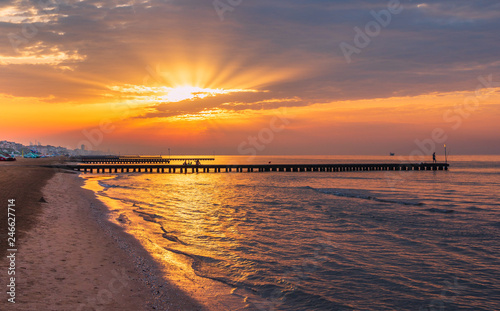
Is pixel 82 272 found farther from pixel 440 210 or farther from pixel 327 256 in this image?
pixel 440 210

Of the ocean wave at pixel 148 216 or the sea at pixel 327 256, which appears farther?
the ocean wave at pixel 148 216

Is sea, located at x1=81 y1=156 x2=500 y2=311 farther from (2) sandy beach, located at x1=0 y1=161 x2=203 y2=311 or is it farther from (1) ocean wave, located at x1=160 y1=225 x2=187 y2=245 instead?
(2) sandy beach, located at x1=0 y1=161 x2=203 y2=311

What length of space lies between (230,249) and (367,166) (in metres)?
83.4

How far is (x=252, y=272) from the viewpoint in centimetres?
1056

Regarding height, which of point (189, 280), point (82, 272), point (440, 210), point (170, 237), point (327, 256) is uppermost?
point (82, 272)

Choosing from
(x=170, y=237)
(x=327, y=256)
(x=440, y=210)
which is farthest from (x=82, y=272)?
(x=440, y=210)

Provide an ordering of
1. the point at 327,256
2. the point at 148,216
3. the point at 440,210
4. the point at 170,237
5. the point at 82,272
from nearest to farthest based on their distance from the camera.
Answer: the point at 82,272 → the point at 327,256 → the point at 170,237 → the point at 148,216 → the point at 440,210

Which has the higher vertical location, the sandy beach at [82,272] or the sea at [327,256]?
the sandy beach at [82,272]

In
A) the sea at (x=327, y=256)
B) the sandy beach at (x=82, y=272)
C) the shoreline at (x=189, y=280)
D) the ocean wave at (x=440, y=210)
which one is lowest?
the ocean wave at (x=440, y=210)

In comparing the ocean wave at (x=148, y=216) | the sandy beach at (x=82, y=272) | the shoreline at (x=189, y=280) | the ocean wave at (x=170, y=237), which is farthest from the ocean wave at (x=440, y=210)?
the sandy beach at (x=82, y=272)

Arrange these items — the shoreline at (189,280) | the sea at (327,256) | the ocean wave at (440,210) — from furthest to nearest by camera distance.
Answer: the ocean wave at (440,210), the sea at (327,256), the shoreline at (189,280)

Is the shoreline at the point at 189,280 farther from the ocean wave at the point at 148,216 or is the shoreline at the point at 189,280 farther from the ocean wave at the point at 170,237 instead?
the ocean wave at the point at 148,216

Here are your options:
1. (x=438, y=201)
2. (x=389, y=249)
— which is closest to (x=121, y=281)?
(x=389, y=249)

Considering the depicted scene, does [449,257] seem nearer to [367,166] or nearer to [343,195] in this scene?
[343,195]
